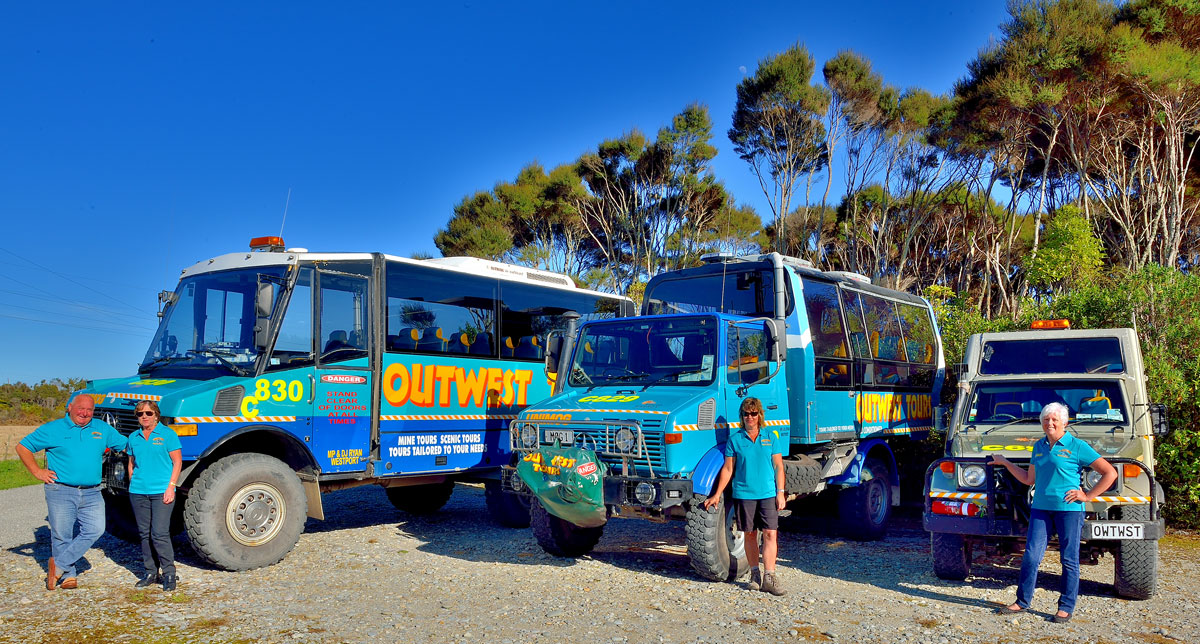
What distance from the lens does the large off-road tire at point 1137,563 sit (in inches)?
253

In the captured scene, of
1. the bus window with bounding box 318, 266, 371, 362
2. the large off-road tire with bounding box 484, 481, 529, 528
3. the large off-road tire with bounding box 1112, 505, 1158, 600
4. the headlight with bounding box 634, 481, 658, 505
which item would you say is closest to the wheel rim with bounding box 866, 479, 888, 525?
the large off-road tire with bounding box 1112, 505, 1158, 600

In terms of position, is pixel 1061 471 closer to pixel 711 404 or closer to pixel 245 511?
pixel 711 404

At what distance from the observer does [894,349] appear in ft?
37.1

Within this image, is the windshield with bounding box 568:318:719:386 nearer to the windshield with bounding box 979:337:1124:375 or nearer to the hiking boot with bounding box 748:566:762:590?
the hiking boot with bounding box 748:566:762:590

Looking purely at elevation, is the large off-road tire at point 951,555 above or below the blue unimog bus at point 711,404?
below

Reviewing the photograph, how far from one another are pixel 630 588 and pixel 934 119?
2507 cm

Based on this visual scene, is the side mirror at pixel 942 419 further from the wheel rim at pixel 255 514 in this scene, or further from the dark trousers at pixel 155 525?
the dark trousers at pixel 155 525

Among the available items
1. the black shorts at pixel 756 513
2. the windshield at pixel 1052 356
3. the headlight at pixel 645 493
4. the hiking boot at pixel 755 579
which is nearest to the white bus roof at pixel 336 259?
the headlight at pixel 645 493

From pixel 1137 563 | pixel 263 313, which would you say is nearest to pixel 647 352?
pixel 263 313

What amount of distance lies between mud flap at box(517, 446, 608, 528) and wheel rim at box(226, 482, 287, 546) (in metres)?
2.43

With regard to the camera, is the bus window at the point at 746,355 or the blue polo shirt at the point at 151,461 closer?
the blue polo shirt at the point at 151,461

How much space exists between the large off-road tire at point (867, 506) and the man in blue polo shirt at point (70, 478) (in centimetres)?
761

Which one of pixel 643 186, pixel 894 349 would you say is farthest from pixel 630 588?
pixel 643 186

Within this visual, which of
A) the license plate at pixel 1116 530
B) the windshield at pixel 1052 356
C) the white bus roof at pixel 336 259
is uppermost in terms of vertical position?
the white bus roof at pixel 336 259
